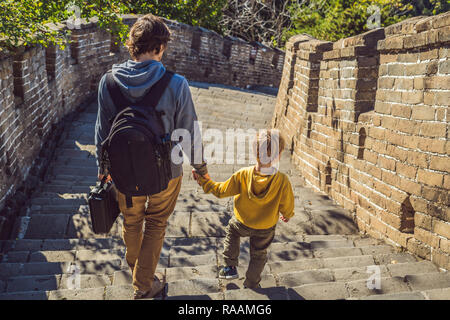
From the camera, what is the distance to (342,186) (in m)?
4.68

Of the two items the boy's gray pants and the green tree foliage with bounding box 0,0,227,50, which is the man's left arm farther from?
the green tree foliage with bounding box 0,0,227,50

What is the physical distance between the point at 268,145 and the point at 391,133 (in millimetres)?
1552

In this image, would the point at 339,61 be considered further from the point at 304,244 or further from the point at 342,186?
the point at 304,244

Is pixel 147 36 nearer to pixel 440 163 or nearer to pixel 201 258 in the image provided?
pixel 201 258

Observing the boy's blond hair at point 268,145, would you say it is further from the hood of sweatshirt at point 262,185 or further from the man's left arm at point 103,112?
the man's left arm at point 103,112

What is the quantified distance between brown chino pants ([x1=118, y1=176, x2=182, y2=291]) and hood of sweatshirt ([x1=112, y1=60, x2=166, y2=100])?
585 mm

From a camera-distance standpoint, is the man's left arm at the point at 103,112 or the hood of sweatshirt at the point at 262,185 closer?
the man's left arm at the point at 103,112

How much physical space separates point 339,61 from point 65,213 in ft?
10.9

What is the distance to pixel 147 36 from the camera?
8.14 feet

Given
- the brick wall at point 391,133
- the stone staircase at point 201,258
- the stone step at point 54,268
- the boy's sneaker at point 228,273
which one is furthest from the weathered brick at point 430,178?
the stone step at point 54,268

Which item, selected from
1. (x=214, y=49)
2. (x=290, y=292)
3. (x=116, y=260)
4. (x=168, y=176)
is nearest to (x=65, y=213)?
(x=116, y=260)

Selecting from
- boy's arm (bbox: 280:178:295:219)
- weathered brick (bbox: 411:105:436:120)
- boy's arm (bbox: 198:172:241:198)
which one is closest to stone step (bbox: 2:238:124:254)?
boy's arm (bbox: 198:172:241:198)

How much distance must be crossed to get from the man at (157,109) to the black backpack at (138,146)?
0.12ft

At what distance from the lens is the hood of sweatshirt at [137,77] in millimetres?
2428
